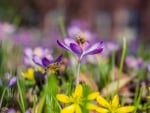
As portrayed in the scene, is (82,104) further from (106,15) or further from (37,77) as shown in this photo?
(106,15)

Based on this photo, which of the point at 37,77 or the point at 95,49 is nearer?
the point at 95,49

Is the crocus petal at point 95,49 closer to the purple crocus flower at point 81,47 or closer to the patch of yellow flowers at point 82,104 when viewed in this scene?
the purple crocus flower at point 81,47

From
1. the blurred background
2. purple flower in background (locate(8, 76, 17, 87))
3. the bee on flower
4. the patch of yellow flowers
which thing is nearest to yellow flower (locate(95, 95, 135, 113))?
the patch of yellow flowers

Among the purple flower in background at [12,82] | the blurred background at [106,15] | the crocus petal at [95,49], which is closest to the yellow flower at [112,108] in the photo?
the crocus petal at [95,49]

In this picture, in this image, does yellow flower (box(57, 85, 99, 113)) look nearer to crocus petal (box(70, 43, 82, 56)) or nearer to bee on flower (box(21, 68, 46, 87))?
crocus petal (box(70, 43, 82, 56))

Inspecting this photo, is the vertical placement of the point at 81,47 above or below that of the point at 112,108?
above

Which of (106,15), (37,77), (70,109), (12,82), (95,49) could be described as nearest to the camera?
(70,109)

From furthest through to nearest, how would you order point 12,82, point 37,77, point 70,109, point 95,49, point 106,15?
1. point 106,15
2. point 37,77
3. point 12,82
4. point 95,49
5. point 70,109

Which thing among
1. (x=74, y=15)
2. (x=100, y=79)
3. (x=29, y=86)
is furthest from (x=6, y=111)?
(x=74, y=15)

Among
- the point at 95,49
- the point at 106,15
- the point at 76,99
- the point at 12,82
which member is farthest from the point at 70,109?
the point at 106,15

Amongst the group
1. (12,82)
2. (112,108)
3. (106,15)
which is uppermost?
(106,15)

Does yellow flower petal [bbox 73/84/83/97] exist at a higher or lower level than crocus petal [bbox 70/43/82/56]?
lower

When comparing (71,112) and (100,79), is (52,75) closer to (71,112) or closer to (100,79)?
(71,112)
